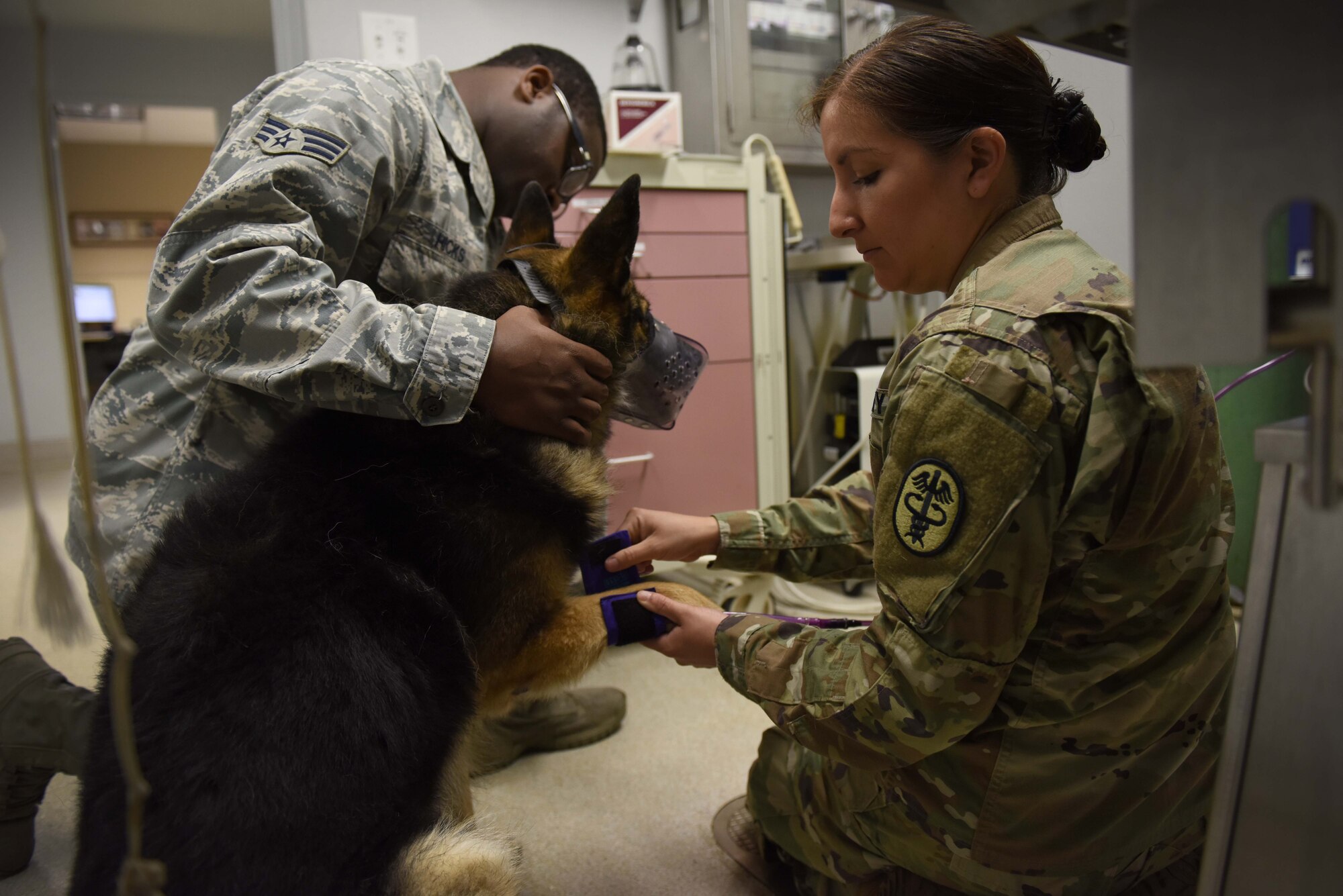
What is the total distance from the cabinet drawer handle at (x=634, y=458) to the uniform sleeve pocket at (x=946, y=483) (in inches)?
64.6

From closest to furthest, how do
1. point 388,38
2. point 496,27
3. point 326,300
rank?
1. point 326,300
2. point 388,38
3. point 496,27

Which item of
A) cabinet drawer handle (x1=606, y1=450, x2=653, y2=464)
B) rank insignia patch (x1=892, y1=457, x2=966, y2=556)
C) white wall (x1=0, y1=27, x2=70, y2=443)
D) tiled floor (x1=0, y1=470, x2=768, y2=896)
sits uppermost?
white wall (x1=0, y1=27, x2=70, y2=443)

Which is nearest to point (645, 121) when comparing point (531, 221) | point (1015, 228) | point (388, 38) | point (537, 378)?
point (388, 38)

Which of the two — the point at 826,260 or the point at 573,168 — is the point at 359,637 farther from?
the point at 826,260

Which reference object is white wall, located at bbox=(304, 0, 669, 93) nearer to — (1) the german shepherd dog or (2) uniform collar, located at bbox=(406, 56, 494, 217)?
(2) uniform collar, located at bbox=(406, 56, 494, 217)

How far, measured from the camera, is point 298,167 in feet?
3.71

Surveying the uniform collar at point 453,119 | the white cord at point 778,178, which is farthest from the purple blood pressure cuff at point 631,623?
the white cord at point 778,178

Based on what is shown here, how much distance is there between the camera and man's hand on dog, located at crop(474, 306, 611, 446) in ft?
3.60

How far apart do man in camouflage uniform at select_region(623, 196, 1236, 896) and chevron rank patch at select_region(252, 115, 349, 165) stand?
2.67 ft

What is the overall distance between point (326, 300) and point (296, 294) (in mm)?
37

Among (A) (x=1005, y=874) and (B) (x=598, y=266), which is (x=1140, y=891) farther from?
(B) (x=598, y=266)

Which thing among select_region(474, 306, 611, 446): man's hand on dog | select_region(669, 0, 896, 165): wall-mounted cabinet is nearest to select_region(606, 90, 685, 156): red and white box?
select_region(669, 0, 896, 165): wall-mounted cabinet

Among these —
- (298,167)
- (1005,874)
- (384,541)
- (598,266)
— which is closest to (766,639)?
(1005,874)

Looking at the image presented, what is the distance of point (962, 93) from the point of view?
3.06 feet
